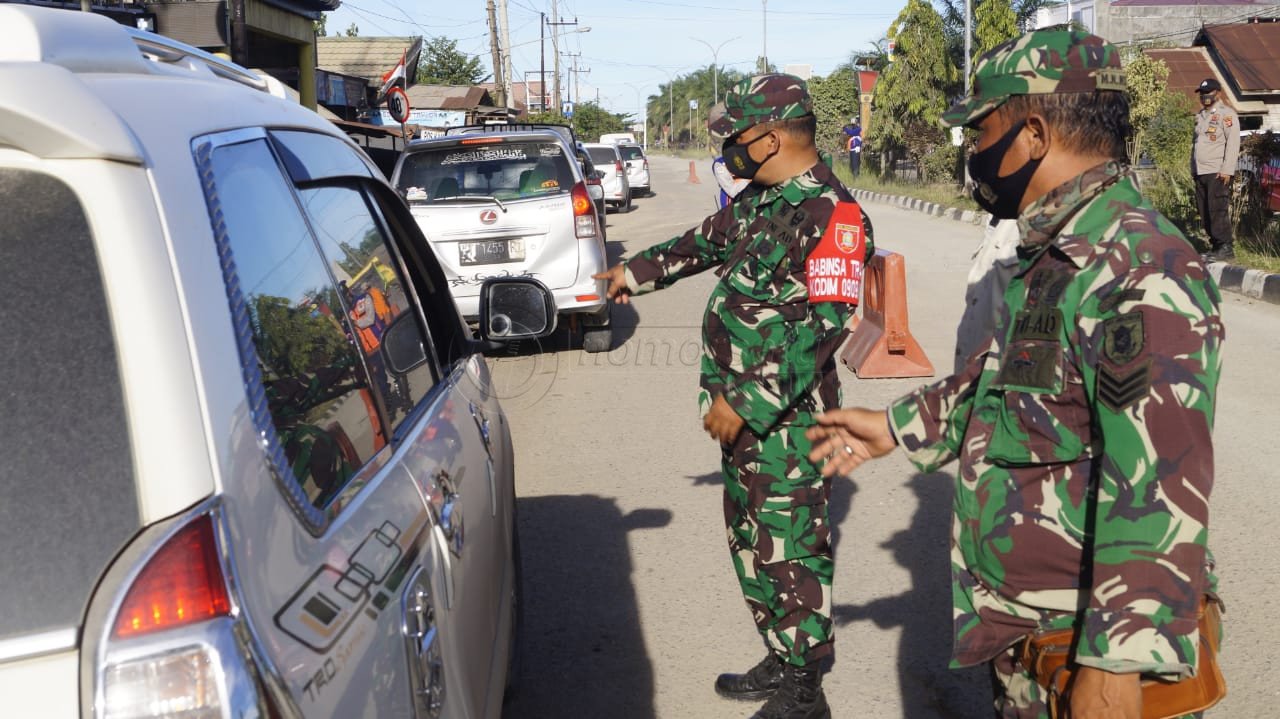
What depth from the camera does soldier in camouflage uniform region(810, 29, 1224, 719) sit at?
1.87 meters

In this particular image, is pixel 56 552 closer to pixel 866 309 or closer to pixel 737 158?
pixel 737 158

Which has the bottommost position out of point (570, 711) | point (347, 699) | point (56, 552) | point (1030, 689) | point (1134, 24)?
point (570, 711)

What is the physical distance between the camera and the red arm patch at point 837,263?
11.2 feet

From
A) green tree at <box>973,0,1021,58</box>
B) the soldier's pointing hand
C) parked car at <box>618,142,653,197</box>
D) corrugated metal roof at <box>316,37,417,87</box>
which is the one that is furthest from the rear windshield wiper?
parked car at <box>618,142,653,197</box>

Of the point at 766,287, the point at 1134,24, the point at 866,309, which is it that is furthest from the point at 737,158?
the point at 1134,24

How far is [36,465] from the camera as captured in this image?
1348 millimetres

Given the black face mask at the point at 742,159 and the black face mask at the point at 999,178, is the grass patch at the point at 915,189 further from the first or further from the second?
the black face mask at the point at 999,178

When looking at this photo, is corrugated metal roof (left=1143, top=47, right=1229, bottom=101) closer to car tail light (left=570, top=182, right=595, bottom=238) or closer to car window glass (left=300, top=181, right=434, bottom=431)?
car tail light (left=570, top=182, right=595, bottom=238)

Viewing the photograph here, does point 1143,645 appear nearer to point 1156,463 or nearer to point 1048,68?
point 1156,463

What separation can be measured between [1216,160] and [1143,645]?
12.7m

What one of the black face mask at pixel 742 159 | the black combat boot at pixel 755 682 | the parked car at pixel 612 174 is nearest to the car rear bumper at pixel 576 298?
the black combat boot at pixel 755 682

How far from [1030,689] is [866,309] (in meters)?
7.87

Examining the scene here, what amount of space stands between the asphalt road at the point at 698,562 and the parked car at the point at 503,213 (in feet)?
2.97

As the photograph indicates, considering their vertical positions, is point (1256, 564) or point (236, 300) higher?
point (236, 300)
